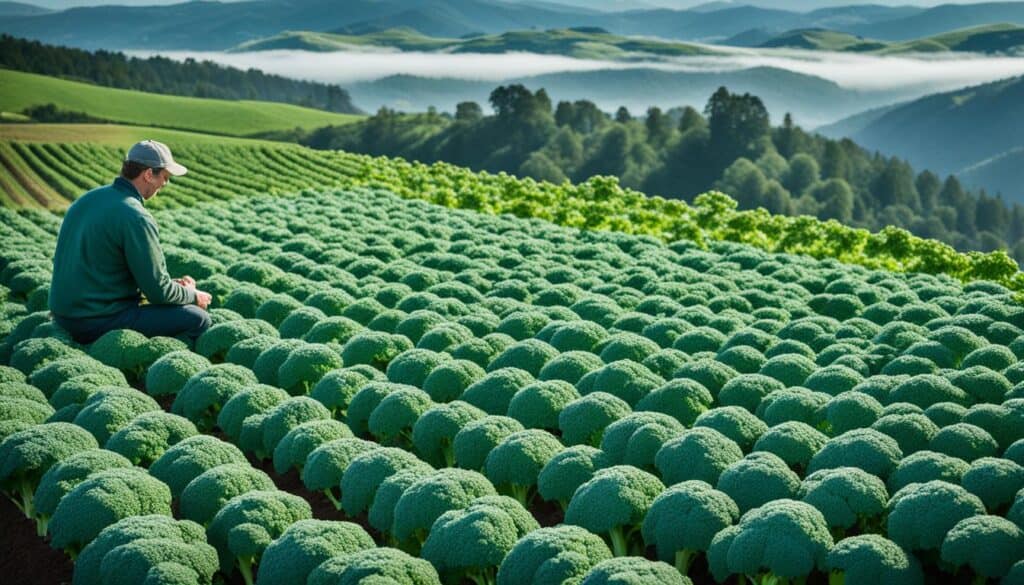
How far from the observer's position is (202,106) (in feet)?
477

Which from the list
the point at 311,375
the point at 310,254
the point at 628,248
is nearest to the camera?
the point at 311,375

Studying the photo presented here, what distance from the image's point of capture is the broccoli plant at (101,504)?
8.44 metres

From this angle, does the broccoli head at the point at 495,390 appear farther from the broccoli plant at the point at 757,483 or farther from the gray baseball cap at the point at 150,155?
the gray baseball cap at the point at 150,155

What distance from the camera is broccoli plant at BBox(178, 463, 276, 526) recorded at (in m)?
8.86

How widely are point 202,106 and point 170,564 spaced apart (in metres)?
148

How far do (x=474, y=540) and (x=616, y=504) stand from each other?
1430mm

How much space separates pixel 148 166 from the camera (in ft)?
41.3

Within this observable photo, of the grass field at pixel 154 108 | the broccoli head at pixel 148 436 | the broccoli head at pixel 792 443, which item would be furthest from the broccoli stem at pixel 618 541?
the grass field at pixel 154 108

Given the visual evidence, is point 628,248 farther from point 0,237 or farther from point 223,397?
point 0,237

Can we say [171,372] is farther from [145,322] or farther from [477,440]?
[477,440]

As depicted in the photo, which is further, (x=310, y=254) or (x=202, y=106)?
(x=202, y=106)

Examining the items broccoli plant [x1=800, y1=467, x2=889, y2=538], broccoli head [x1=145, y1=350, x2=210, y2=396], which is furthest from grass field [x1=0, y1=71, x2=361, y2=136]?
broccoli plant [x1=800, y1=467, x2=889, y2=538]

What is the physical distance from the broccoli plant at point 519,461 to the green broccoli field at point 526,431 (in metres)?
0.03

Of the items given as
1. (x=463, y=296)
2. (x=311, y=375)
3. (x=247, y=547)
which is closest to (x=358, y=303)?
(x=463, y=296)
